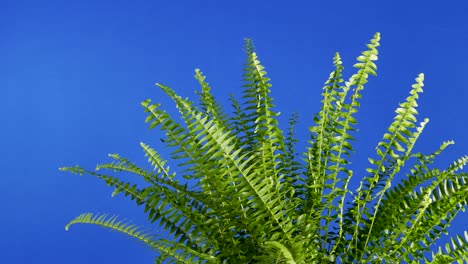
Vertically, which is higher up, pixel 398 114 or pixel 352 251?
pixel 398 114

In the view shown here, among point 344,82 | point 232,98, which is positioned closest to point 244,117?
point 232,98


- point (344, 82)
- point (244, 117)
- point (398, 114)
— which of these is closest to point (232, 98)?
point (244, 117)

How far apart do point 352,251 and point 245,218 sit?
244 millimetres

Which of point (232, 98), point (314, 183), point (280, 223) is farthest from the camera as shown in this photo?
point (232, 98)

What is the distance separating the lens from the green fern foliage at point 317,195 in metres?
1.29

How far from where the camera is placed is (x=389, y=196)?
134cm

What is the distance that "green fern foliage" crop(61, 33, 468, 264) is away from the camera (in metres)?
1.29

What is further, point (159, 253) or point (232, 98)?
point (232, 98)

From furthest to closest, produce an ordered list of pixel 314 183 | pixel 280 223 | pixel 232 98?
pixel 232 98 → pixel 314 183 → pixel 280 223

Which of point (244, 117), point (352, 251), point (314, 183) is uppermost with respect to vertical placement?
point (244, 117)

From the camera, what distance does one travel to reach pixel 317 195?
1311 millimetres

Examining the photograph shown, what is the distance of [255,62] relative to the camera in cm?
134

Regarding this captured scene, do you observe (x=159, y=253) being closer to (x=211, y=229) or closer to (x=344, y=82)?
(x=211, y=229)

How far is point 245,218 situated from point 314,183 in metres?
0.17
